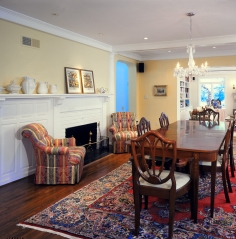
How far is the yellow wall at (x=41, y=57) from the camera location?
13.2ft

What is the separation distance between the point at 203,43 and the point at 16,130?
4.27 meters

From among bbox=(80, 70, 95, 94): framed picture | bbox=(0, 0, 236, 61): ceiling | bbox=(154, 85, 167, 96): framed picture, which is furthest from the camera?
bbox=(154, 85, 167, 96): framed picture

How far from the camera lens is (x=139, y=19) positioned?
441cm

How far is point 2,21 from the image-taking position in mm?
3924

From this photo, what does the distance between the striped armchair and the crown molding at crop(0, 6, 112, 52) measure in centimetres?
182

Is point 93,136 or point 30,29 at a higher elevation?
point 30,29

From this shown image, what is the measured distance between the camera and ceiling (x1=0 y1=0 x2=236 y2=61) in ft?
12.0

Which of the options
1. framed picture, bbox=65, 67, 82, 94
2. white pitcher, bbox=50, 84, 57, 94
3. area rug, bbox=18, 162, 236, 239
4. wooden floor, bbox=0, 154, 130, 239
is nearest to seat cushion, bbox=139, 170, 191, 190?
area rug, bbox=18, 162, 236, 239

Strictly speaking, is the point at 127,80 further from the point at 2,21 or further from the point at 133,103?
the point at 2,21

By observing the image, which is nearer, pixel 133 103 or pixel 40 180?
pixel 40 180

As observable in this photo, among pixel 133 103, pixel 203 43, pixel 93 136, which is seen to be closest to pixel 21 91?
pixel 93 136

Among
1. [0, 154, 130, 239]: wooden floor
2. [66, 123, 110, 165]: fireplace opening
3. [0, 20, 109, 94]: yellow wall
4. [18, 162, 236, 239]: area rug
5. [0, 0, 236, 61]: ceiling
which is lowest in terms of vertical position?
[18, 162, 236, 239]: area rug

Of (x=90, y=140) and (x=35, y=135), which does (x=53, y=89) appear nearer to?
(x=35, y=135)

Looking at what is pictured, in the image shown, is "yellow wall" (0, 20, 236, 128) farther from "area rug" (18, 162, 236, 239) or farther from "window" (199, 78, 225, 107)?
"window" (199, 78, 225, 107)
